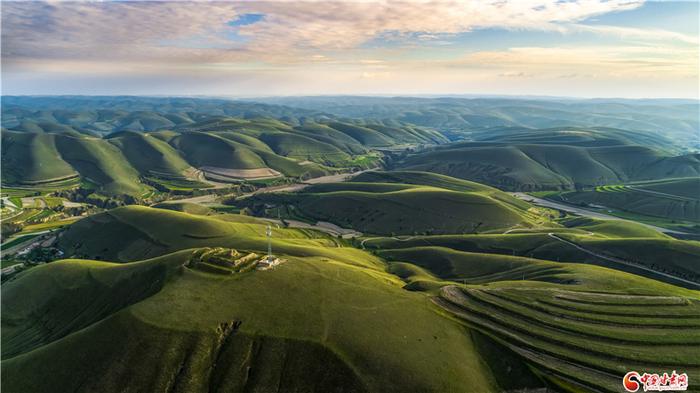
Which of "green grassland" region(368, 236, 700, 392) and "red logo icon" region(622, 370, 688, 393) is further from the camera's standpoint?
"green grassland" region(368, 236, 700, 392)

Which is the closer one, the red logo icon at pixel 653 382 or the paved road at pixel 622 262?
the red logo icon at pixel 653 382

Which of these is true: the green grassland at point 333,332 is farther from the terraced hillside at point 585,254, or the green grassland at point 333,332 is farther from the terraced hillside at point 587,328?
the terraced hillside at point 585,254

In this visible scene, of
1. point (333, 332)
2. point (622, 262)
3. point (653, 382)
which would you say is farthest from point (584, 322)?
point (622, 262)

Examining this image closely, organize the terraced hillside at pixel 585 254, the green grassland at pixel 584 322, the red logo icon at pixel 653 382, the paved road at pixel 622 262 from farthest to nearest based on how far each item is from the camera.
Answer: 1. the terraced hillside at pixel 585 254
2. the paved road at pixel 622 262
3. the green grassland at pixel 584 322
4. the red logo icon at pixel 653 382

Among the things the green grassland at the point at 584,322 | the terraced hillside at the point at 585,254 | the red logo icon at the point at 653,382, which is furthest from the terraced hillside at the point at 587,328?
the terraced hillside at the point at 585,254

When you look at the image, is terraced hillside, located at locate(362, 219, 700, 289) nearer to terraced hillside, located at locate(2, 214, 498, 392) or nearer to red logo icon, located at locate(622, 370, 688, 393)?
red logo icon, located at locate(622, 370, 688, 393)

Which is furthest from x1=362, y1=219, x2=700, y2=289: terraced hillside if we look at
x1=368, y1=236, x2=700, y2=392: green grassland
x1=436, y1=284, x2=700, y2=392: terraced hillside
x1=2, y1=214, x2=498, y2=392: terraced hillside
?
x1=2, y1=214, x2=498, y2=392: terraced hillside

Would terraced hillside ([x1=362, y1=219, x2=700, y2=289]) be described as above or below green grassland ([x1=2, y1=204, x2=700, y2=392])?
below

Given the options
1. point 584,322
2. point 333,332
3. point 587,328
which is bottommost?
point 584,322

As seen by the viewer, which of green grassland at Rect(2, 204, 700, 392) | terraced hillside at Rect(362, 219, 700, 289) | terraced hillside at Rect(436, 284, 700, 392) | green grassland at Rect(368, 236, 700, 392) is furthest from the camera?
terraced hillside at Rect(362, 219, 700, 289)

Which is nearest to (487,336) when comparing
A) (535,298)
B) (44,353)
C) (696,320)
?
(535,298)

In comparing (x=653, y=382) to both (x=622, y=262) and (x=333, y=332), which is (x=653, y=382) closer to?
(x=333, y=332)
